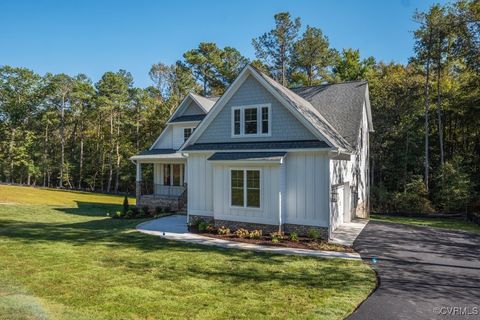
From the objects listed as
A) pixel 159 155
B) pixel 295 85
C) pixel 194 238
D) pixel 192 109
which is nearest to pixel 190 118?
pixel 192 109

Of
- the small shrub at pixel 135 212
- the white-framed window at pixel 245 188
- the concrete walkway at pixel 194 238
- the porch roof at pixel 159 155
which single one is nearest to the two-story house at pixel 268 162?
the white-framed window at pixel 245 188

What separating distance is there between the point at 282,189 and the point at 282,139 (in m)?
2.31

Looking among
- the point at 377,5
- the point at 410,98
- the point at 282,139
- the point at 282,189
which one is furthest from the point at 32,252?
the point at 410,98

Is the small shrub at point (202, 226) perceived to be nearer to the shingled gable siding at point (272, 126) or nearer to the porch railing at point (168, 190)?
the shingled gable siding at point (272, 126)

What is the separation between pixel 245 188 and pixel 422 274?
7.25m

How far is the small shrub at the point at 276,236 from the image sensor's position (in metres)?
12.2

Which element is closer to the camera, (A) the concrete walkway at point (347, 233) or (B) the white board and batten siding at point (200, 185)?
(A) the concrete walkway at point (347, 233)

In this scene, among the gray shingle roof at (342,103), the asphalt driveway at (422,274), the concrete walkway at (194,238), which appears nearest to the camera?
the asphalt driveway at (422,274)

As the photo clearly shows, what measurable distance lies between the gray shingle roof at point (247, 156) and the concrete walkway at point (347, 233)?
413 centimetres

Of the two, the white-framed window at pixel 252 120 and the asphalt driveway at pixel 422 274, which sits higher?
the white-framed window at pixel 252 120

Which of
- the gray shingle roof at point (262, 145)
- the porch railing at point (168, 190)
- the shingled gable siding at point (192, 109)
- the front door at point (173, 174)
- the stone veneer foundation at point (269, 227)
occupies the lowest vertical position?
the stone veneer foundation at point (269, 227)

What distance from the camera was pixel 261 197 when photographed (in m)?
13.2

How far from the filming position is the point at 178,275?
8258 mm

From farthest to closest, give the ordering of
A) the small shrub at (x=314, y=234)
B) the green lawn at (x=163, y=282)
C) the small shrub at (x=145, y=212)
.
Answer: the small shrub at (x=145, y=212) < the small shrub at (x=314, y=234) < the green lawn at (x=163, y=282)
